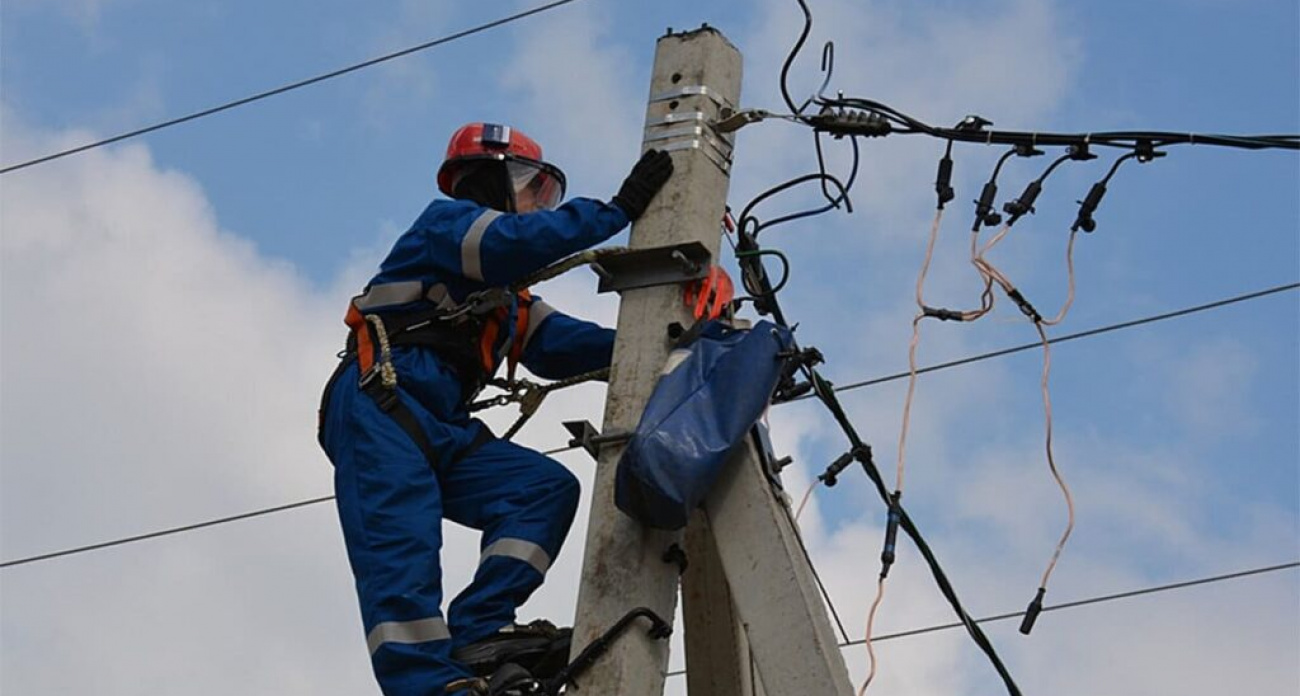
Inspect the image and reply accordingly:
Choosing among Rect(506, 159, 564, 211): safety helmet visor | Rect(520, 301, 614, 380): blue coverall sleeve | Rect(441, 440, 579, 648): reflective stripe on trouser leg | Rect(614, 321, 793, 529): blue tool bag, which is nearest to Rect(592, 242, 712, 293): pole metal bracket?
Rect(614, 321, 793, 529): blue tool bag

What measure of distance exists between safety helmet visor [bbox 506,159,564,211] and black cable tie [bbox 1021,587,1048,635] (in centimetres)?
185

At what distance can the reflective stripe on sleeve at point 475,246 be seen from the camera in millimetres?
5000

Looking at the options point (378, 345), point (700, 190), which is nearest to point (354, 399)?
point (378, 345)

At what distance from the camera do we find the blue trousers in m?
4.60

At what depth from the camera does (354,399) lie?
5031 mm

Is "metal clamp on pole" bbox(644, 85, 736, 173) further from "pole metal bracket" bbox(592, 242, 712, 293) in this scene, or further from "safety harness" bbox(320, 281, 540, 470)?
"safety harness" bbox(320, 281, 540, 470)

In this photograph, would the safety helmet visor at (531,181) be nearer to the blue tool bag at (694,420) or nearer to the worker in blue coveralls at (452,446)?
the worker in blue coveralls at (452,446)

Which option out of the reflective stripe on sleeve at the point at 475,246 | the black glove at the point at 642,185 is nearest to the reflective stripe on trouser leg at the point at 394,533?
the reflective stripe on sleeve at the point at 475,246

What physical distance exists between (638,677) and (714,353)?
2.50 feet

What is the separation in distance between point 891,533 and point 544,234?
3.68 ft

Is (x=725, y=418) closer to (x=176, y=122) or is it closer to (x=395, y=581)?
(x=395, y=581)

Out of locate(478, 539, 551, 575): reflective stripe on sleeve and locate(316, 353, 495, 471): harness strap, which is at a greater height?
locate(316, 353, 495, 471): harness strap

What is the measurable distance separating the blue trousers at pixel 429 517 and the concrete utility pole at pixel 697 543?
0.42 metres

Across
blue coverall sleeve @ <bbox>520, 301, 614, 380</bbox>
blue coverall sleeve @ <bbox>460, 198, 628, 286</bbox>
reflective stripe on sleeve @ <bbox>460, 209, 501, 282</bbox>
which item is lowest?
blue coverall sleeve @ <bbox>460, 198, 628, 286</bbox>
